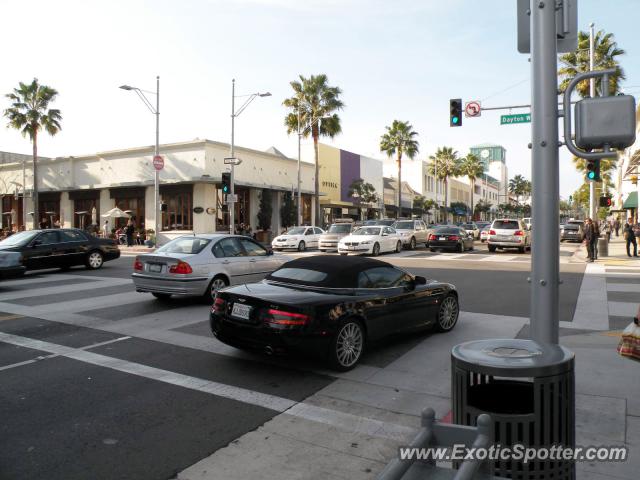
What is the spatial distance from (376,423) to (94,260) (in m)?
15.2

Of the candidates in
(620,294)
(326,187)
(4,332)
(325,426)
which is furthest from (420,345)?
(326,187)

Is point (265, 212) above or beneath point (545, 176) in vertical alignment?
above

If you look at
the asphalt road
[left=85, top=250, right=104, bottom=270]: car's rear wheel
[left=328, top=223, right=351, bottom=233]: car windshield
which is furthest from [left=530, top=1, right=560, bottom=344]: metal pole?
[left=328, top=223, right=351, bottom=233]: car windshield

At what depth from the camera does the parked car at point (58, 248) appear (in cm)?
1562

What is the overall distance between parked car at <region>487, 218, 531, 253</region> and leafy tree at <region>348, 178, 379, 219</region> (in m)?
24.6

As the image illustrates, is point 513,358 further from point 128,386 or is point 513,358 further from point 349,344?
point 128,386

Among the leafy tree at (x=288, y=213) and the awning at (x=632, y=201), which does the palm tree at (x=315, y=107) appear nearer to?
the leafy tree at (x=288, y=213)

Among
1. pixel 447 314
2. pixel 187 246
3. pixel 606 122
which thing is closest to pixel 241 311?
pixel 447 314

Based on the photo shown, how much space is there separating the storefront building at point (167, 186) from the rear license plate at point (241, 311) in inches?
1094

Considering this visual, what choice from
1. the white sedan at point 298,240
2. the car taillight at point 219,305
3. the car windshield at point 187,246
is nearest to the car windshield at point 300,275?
the car taillight at point 219,305

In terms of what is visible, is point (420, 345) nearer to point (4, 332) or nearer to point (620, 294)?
point (4, 332)

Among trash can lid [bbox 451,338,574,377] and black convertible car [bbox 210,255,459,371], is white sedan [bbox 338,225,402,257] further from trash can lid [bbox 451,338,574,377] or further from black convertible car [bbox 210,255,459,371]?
trash can lid [bbox 451,338,574,377]

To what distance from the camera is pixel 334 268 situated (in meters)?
6.77

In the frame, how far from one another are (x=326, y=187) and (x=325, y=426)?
45.0m
